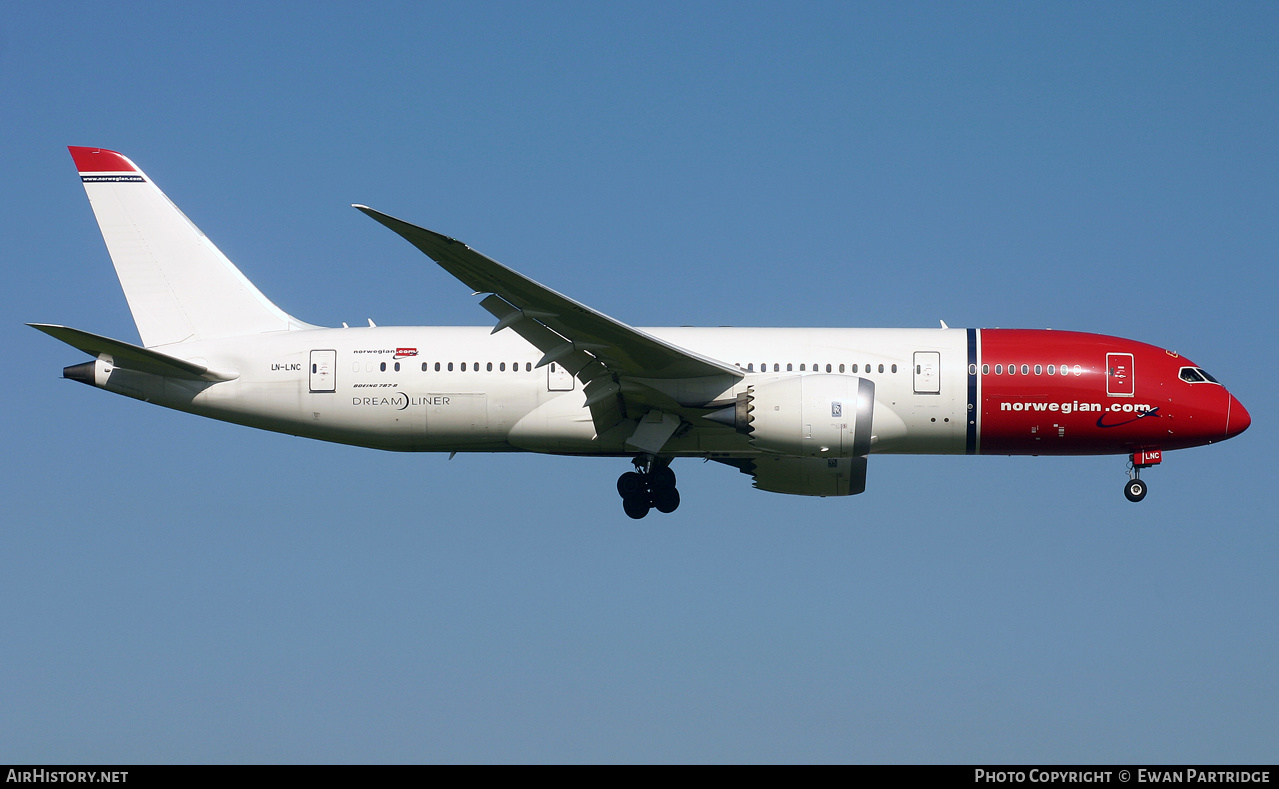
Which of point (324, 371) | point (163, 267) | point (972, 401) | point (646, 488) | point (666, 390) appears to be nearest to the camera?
point (666, 390)

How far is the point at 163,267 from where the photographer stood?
28609mm

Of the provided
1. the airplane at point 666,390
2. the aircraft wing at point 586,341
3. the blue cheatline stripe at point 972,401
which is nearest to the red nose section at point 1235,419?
the airplane at point 666,390

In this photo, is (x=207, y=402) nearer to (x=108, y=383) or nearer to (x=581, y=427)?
(x=108, y=383)

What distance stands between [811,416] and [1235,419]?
9.46 metres

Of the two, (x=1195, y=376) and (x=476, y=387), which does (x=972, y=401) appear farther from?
(x=476, y=387)

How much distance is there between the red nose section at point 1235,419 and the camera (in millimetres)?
26438

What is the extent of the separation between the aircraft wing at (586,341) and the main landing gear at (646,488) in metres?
1.92

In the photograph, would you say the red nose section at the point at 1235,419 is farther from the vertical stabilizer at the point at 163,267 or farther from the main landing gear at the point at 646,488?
the vertical stabilizer at the point at 163,267

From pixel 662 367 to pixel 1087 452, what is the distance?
934cm

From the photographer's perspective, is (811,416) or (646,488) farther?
(646,488)

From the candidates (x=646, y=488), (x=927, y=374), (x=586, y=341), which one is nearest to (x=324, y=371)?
(x=586, y=341)

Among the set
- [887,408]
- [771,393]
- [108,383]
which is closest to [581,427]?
[771,393]

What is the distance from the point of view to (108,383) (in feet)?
86.8
